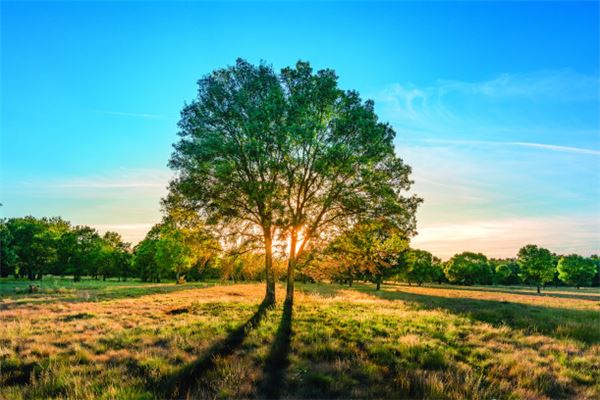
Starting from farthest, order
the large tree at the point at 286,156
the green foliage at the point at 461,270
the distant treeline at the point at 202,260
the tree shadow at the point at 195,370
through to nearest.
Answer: the green foliage at the point at 461,270, the distant treeline at the point at 202,260, the large tree at the point at 286,156, the tree shadow at the point at 195,370

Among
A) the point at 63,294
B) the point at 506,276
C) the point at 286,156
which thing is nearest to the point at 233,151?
the point at 286,156

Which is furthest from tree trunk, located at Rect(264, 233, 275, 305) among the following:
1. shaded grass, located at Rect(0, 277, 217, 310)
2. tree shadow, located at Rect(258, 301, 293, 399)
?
shaded grass, located at Rect(0, 277, 217, 310)

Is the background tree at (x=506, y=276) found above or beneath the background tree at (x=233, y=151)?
beneath

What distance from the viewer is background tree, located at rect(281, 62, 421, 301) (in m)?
18.2

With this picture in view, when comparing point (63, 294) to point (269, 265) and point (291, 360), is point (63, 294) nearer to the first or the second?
point (269, 265)

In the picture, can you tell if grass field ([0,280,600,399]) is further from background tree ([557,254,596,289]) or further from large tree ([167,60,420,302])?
background tree ([557,254,596,289])

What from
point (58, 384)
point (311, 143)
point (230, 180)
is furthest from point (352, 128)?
point (58, 384)

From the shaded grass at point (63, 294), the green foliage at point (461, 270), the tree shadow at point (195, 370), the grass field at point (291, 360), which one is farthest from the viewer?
the green foliage at point (461, 270)

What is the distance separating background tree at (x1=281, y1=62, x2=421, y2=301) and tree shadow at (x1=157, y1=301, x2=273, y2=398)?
9144mm

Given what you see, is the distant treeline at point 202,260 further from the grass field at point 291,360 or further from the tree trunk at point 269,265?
the grass field at point 291,360

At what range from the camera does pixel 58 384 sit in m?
6.42

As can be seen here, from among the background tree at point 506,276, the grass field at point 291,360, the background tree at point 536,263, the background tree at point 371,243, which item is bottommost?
the background tree at point 506,276

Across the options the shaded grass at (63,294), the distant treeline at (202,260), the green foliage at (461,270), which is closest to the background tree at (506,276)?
the distant treeline at (202,260)

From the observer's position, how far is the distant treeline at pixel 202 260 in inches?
817
